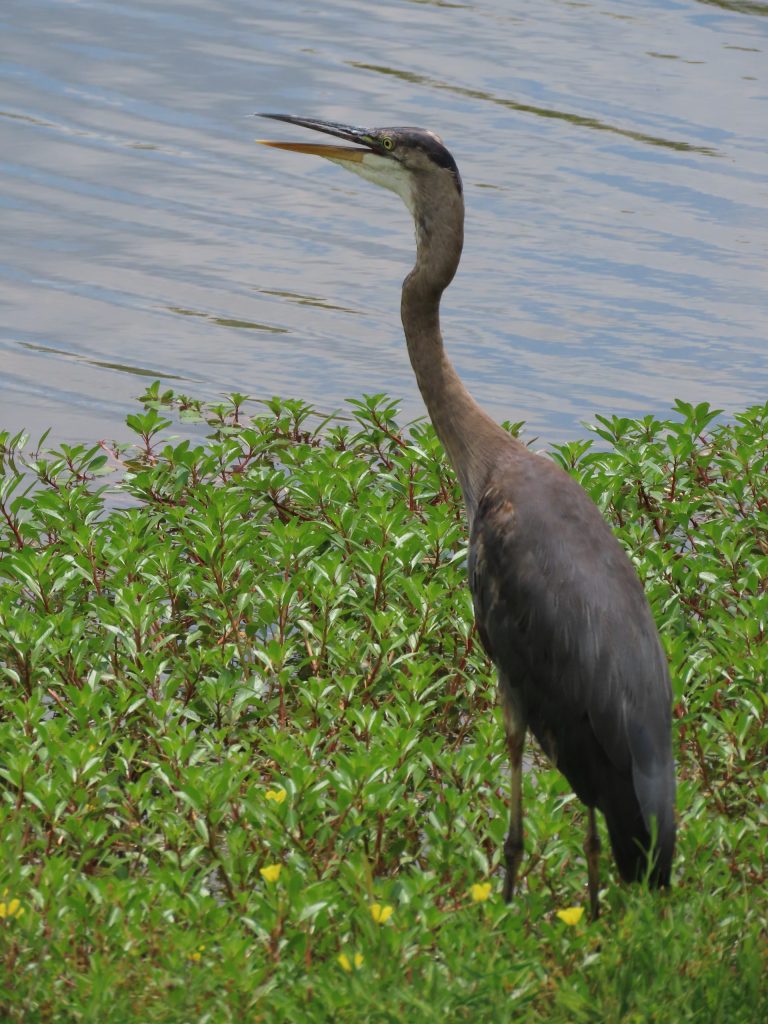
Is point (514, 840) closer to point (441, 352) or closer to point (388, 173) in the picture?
point (441, 352)

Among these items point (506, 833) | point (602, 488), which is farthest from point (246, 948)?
point (602, 488)

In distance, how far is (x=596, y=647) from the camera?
4312 mm

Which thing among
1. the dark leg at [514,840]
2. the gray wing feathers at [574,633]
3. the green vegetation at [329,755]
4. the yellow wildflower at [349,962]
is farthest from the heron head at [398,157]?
the yellow wildflower at [349,962]

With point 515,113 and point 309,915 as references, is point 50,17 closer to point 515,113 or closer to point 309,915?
point 515,113

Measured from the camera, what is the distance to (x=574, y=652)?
14.2 feet

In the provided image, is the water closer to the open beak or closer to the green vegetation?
the green vegetation

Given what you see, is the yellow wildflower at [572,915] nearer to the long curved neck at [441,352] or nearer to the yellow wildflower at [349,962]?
the yellow wildflower at [349,962]

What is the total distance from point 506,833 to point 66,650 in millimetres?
1613

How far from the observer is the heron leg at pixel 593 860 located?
170 inches

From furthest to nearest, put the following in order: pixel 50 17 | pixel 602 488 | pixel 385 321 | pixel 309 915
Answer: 1. pixel 50 17
2. pixel 385 321
3. pixel 602 488
4. pixel 309 915

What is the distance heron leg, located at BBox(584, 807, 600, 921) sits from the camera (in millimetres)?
4320

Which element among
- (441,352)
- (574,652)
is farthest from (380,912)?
(441,352)

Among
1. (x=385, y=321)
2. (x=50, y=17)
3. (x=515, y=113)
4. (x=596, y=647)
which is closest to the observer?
(x=596, y=647)

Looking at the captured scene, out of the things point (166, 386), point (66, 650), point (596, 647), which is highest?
point (596, 647)
